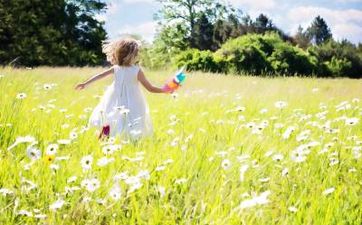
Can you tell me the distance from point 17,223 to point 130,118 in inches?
121

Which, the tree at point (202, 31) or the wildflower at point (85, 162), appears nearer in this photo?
the wildflower at point (85, 162)

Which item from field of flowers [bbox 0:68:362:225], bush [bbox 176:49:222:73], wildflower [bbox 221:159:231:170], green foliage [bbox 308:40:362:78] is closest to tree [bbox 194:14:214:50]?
green foliage [bbox 308:40:362:78]

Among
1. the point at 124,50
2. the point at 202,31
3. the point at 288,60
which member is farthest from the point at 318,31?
the point at 124,50

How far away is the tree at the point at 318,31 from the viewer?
361ft

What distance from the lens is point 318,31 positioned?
360 ft

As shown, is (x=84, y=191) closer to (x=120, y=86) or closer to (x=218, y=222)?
(x=218, y=222)

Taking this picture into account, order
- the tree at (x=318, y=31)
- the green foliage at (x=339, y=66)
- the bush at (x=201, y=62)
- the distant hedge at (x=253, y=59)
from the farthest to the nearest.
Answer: the tree at (x=318, y=31)
the green foliage at (x=339, y=66)
the distant hedge at (x=253, y=59)
the bush at (x=201, y=62)

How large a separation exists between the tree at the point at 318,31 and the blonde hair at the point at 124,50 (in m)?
110

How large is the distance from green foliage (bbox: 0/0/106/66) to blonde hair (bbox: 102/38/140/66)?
71.7ft

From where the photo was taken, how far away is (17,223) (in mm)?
2086

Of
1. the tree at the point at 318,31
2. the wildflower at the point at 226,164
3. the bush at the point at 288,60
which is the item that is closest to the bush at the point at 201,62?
the bush at the point at 288,60

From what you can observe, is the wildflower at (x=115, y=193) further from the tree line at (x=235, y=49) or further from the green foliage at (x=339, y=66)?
the green foliage at (x=339, y=66)

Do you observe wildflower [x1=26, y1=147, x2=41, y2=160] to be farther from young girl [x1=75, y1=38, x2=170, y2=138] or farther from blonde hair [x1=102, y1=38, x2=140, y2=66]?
blonde hair [x1=102, y1=38, x2=140, y2=66]

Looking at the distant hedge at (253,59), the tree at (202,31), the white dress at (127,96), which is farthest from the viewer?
the tree at (202,31)
